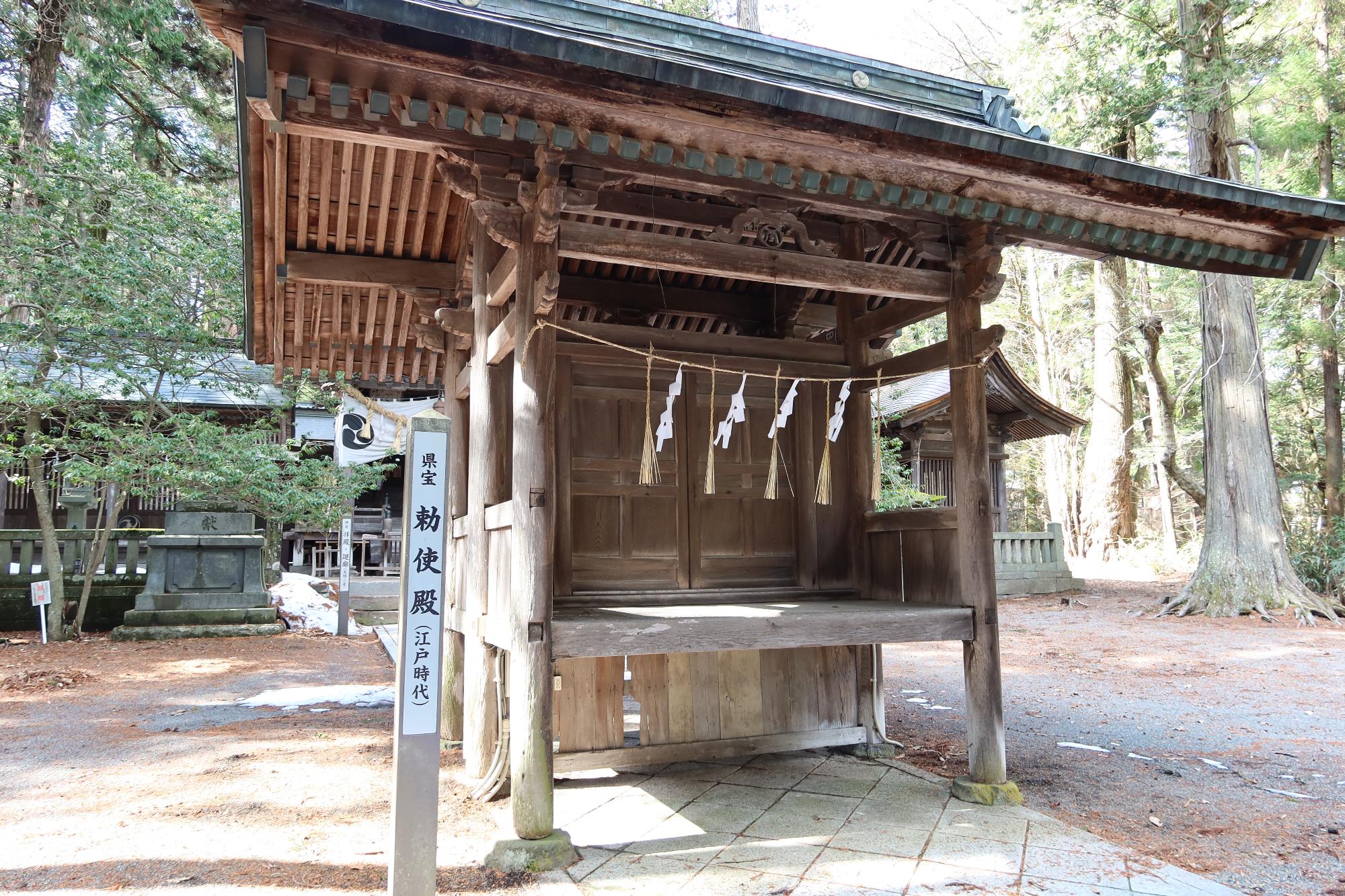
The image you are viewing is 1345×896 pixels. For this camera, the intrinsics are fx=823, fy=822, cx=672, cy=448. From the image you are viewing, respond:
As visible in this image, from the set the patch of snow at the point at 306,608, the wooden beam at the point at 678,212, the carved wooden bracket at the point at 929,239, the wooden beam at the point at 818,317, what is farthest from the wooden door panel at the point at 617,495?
the patch of snow at the point at 306,608

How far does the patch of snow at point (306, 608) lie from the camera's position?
14.0 metres

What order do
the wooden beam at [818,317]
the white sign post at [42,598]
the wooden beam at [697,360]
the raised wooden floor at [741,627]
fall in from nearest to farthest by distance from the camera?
the raised wooden floor at [741,627] → the wooden beam at [697,360] → the wooden beam at [818,317] → the white sign post at [42,598]

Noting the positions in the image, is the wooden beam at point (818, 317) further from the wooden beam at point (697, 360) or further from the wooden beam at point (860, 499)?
the wooden beam at point (697, 360)

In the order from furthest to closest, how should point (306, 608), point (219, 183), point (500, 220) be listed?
point (219, 183), point (306, 608), point (500, 220)

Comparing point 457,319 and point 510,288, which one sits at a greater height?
point 457,319

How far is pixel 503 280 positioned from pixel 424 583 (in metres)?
2.02

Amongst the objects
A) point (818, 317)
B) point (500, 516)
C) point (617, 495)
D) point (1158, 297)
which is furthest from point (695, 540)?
point (1158, 297)

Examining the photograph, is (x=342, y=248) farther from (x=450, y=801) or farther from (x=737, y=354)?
(x=450, y=801)

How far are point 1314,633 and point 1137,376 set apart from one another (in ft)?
56.5

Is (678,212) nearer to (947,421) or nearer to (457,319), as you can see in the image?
(457,319)

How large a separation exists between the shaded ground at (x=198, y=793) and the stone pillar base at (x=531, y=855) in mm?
109

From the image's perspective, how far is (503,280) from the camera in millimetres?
4871

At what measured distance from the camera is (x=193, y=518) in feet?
43.0

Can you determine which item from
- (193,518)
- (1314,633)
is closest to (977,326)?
(1314,633)
